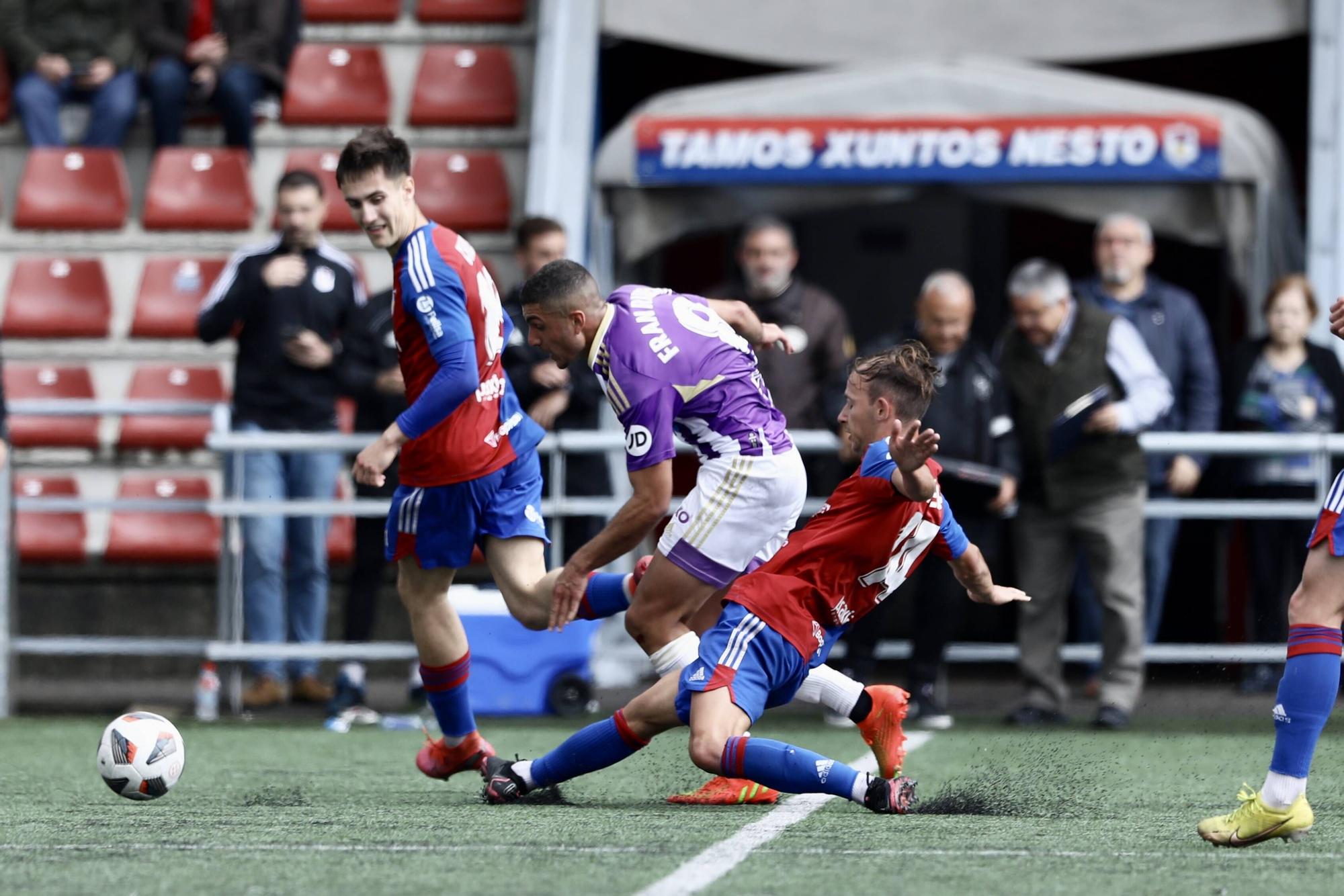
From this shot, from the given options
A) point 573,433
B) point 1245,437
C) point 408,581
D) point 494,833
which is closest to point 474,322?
point 408,581

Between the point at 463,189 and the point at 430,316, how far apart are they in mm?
6036

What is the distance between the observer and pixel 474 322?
20.8 feet

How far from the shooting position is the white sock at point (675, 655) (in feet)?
19.7

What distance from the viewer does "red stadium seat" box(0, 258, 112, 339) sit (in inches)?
473

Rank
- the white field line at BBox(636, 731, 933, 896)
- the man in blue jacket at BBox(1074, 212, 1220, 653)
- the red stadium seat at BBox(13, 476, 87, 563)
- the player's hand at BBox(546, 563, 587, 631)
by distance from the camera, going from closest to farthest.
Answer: the white field line at BBox(636, 731, 933, 896)
the player's hand at BBox(546, 563, 587, 631)
the man in blue jacket at BBox(1074, 212, 1220, 653)
the red stadium seat at BBox(13, 476, 87, 563)

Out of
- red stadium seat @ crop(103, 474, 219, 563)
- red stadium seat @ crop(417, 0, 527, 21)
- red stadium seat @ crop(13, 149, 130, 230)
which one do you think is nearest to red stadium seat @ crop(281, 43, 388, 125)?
red stadium seat @ crop(417, 0, 527, 21)

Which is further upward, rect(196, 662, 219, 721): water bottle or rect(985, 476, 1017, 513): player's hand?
rect(985, 476, 1017, 513): player's hand

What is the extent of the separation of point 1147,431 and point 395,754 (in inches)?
149

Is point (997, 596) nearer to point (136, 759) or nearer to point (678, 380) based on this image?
point (678, 380)

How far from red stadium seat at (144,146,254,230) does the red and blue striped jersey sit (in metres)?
6.01

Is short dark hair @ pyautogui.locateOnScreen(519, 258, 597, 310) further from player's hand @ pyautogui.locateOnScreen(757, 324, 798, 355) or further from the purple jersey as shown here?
Result: player's hand @ pyautogui.locateOnScreen(757, 324, 798, 355)

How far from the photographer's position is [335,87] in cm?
1269

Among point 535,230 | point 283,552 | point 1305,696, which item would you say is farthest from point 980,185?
point 1305,696

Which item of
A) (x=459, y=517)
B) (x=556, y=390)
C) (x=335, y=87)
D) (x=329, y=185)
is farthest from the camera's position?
(x=335, y=87)
